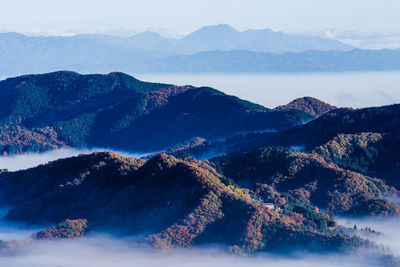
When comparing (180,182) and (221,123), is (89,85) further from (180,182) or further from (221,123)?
(180,182)

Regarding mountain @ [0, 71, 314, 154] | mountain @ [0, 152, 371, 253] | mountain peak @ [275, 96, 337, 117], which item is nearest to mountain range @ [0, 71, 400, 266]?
mountain @ [0, 152, 371, 253]

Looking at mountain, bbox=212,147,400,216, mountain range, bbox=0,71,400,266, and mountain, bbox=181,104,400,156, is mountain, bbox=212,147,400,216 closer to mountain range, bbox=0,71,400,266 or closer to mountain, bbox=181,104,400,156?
mountain range, bbox=0,71,400,266

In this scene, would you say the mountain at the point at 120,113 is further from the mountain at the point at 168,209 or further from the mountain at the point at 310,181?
the mountain at the point at 168,209

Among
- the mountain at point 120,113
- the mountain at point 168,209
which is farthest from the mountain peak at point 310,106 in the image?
the mountain at point 168,209

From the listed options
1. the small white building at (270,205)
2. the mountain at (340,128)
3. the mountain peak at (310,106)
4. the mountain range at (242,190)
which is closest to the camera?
the mountain range at (242,190)

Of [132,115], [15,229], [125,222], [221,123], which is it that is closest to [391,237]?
[125,222]
